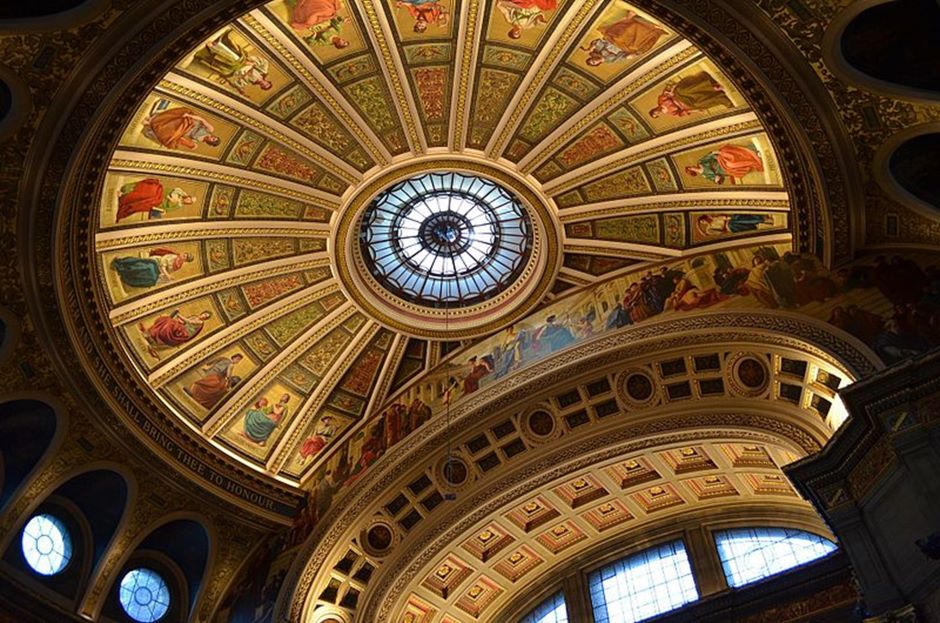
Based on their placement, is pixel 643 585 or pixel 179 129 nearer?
pixel 179 129

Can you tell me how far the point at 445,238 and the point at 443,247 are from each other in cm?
27

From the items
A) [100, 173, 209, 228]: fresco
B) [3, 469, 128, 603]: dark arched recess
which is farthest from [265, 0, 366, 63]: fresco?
[3, 469, 128, 603]: dark arched recess

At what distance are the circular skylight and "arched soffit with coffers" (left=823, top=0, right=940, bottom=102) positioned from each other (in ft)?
29.6

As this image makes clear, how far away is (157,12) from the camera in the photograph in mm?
12484

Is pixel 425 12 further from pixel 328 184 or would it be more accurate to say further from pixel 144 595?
pixel 144 595

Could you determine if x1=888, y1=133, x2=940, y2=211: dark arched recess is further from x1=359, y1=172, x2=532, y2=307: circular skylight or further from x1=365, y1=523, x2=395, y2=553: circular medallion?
x1=365, y1=523, x2=395, y2=553: circular medallion

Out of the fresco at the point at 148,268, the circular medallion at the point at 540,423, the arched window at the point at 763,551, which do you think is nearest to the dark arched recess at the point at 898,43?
the circular medallion at the point at 540,423

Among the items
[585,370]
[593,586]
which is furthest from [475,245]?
[593,586]

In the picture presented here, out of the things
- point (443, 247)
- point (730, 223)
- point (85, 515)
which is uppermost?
point (443, 247)

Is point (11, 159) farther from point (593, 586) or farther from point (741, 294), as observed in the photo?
point (593, 586)

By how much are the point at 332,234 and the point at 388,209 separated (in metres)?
1.52

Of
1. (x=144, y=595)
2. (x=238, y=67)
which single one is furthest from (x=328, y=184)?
(x=144, y=595)

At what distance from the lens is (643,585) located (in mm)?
19781

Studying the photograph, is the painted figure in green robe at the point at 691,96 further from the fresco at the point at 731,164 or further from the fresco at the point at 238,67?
the fresco at the point at 238,67
